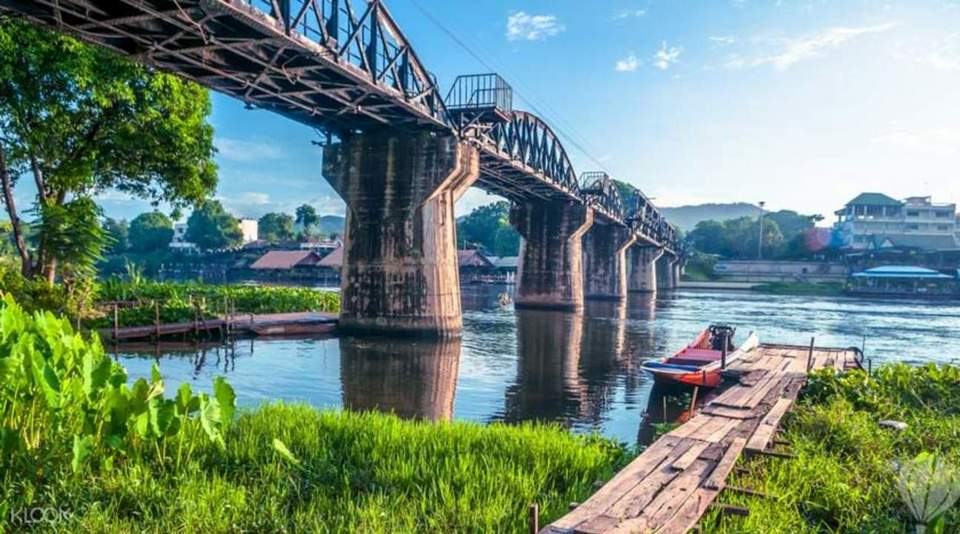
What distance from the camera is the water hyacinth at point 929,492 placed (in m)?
5.93

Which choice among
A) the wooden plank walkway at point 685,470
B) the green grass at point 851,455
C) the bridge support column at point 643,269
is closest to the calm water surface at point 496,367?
the wooden plank walkway at point 685,470

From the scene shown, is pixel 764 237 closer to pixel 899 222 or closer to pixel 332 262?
pixel 899 222

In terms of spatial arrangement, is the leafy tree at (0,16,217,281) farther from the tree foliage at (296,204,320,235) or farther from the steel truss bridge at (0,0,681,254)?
the tree foliage at (296,204,320,235)

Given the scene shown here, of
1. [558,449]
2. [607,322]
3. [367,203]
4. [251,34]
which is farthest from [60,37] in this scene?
[607,322]

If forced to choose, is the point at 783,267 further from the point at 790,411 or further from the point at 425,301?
the point at 790,411

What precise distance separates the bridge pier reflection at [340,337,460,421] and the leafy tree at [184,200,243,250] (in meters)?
118

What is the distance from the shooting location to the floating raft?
90.3 ft

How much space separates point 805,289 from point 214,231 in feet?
401

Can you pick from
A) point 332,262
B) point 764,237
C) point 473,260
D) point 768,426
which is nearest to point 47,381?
point 768,426

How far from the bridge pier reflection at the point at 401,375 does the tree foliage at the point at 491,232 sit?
335 ft

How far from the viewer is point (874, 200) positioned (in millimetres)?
124375

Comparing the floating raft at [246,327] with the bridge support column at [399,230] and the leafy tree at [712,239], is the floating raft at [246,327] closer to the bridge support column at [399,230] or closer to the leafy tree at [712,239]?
the bridge support column at [399,230]

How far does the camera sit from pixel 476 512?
20.7 ft

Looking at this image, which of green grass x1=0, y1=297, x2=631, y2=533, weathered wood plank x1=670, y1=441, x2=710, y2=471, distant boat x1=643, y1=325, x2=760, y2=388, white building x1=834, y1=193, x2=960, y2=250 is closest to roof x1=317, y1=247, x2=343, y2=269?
distant boat x1=643, y1=325, x2=760, y2=388
